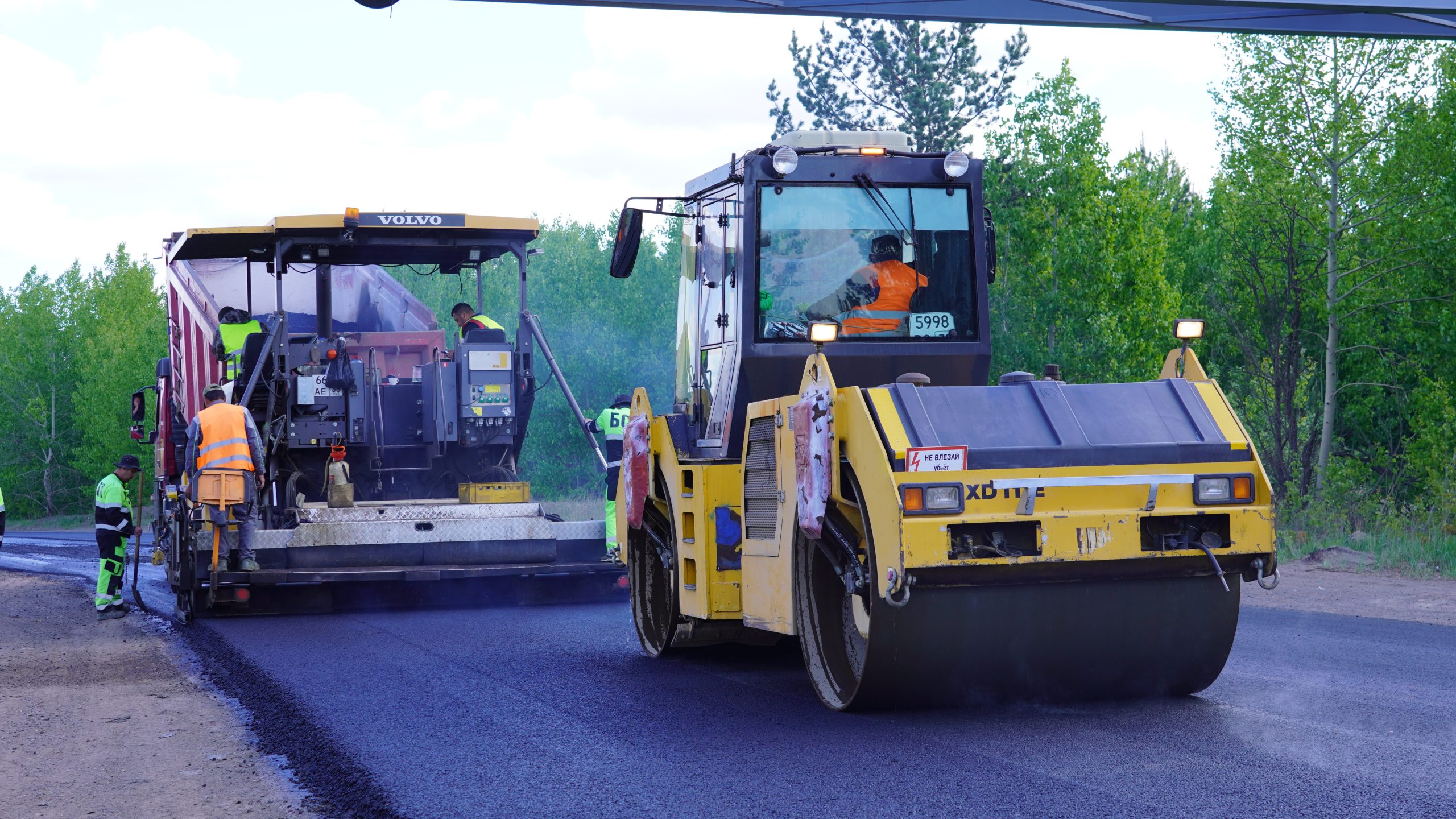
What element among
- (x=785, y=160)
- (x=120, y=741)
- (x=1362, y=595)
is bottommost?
(x=1362, y=595)

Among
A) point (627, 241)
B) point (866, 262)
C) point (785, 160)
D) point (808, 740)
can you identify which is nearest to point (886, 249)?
point (866, 262)

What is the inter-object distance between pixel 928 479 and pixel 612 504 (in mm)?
7829

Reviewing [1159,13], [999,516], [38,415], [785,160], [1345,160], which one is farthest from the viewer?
[38,415]

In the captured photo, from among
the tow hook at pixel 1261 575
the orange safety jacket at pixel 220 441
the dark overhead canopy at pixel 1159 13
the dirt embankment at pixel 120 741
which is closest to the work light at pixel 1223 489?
the tow hook at pixel 1261 575

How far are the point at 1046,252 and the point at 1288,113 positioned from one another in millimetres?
4773

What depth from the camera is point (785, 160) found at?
21.2 feet

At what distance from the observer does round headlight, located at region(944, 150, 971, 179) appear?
6711 millimetres

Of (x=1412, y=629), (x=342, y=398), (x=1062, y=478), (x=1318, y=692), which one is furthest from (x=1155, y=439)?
(x=342, y=398)

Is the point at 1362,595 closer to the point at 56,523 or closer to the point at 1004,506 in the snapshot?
the point at 1004,506

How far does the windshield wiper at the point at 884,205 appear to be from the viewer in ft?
22.1

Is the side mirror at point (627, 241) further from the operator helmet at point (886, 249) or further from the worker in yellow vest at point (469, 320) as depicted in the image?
the worker in yellow vest at point (469, 320)

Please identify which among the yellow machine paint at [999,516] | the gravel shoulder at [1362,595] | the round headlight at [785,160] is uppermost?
the round headlight at [785,160]

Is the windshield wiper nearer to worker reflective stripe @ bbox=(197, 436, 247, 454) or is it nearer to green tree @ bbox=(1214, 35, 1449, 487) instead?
worker reflective stripe @ bbox=(197, 436, 247, 454)

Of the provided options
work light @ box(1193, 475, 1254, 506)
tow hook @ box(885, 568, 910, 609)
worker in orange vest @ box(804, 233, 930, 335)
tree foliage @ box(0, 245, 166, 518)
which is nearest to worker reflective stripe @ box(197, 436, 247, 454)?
worker in orange vest @ box(804, 233, 930, 335)
